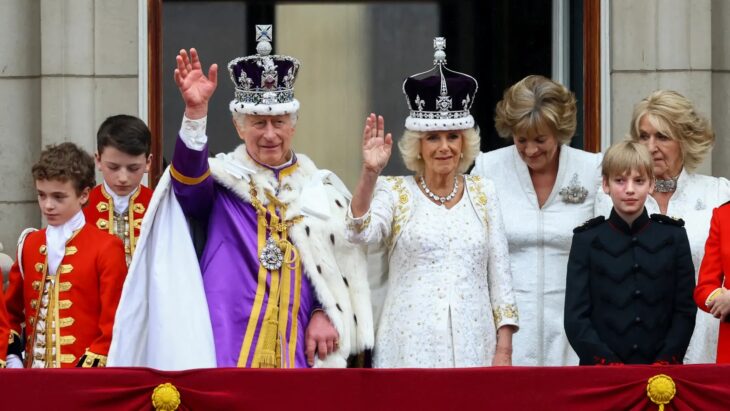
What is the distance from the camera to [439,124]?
21.6 feet

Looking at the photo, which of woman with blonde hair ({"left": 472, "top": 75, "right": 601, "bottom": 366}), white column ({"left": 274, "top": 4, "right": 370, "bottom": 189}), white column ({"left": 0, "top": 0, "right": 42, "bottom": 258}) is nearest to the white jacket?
woman with blonde hair ({"left": 472, "top": 75, "right": 601, "bottom": 366})

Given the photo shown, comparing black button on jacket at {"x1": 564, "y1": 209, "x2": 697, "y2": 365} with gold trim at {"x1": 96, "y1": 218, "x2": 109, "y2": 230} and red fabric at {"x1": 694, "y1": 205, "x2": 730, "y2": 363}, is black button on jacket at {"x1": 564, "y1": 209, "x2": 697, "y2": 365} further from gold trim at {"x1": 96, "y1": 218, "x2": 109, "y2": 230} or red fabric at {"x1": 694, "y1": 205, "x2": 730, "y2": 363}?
gold trim at {"x1": 96, "y1": 218, "x2": 109, "y2": 230}

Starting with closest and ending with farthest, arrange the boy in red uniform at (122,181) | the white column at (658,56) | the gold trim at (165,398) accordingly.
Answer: the gold trim at (165,398) → the boy in red uniform at (122,181) → the white column at (658,56)

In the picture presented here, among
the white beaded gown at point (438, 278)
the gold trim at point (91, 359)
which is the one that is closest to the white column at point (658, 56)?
the white beaded gown at point (438, 278)

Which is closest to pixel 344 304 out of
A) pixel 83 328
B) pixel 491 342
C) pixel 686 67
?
pixel 491 342

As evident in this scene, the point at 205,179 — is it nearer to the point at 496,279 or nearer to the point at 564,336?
the point at 496,279

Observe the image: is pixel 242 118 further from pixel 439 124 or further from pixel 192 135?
pixel 439 124

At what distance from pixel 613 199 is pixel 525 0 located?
2844 millimetres

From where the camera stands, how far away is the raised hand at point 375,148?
6.27 meters

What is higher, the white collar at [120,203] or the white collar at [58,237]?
the white collar at [120,203]

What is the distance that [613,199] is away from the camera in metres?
6.41

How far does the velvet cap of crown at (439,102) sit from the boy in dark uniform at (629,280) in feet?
2.00

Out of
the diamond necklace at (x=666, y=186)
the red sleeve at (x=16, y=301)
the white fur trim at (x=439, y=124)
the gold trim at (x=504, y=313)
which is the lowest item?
the gold trim at (x=504, y=313)

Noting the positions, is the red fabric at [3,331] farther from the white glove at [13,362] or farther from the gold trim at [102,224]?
the gold trim at [102,224]
